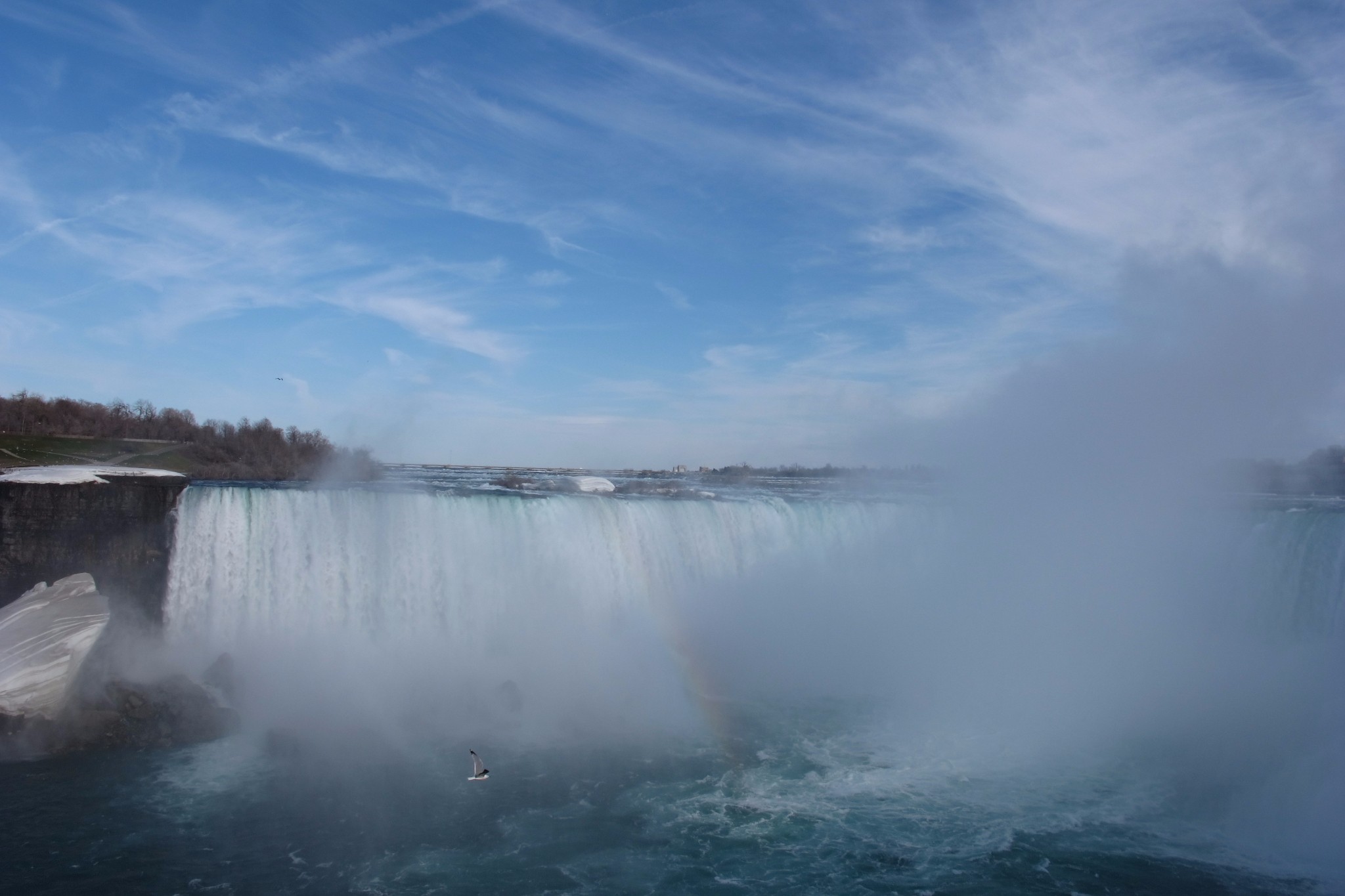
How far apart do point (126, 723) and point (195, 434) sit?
108 ft

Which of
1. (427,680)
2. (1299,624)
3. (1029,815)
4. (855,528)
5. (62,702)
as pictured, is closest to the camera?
(1029,815)

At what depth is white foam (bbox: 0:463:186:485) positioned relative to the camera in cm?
1371

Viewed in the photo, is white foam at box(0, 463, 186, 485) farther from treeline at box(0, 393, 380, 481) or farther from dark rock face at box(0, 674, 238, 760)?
treeline at box(0, 393, 380, 481)

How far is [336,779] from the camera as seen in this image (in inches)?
424

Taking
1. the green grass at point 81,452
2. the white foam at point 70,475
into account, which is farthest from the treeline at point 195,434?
the white foam at point 70,475

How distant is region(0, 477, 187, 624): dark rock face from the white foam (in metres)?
0.09

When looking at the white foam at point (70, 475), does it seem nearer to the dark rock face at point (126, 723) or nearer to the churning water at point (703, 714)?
the churning water at point (703, 714)

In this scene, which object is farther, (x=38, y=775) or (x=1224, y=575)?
(x=1224, y=575)

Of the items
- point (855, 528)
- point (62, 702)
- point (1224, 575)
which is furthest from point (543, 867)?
point (1224, 575)

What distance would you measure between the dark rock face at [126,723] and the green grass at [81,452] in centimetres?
1176

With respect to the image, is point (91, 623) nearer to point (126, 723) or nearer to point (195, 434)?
point (126, 723)

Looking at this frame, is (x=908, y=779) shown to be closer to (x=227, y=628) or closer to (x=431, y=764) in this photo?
(x=431, y=764)

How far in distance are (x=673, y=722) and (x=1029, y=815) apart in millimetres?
5866

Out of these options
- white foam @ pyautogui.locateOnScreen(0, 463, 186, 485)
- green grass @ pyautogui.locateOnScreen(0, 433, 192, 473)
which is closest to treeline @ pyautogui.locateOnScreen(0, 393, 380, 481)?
green grass @ pyautogui.locateOnScreen(0, 433, 192, 473)
